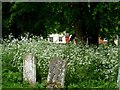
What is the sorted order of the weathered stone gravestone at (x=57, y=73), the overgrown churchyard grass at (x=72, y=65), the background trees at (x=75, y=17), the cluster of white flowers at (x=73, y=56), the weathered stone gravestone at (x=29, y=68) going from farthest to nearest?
the background trees at (x=75, y=17) → the cluster of white flowers at (x=73, y=56) → the weathered stone gravestone at (x=29, y=68) → the overgrown churchyard grass at (x=72, y=65) → the weathered stone gravestone at (x=57, y=73)

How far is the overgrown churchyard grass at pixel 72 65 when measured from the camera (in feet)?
37.5

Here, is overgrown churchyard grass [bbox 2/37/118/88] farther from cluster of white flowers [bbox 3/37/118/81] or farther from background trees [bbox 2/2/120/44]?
background trees [bbox 2/2/120/44]

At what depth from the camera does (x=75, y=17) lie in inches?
689

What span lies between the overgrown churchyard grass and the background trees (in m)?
2.37

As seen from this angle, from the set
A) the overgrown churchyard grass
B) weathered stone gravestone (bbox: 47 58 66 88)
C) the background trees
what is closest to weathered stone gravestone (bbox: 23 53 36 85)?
the overgrown churchyard grass

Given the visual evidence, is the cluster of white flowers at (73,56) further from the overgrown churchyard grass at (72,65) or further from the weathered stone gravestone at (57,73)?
the weathered stone gravestone at (57,73)

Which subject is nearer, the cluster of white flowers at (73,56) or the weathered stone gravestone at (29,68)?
the weathered stone gravestone at (29,68)

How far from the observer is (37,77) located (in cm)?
1240

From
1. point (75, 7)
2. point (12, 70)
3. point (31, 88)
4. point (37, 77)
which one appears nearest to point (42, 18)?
point (75, 7)

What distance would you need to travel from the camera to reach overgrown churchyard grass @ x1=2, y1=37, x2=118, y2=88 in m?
11.4

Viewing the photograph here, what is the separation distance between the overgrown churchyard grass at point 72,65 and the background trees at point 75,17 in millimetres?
2371

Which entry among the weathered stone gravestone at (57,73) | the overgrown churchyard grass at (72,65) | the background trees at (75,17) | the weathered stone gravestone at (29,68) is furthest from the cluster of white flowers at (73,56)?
the background trees at (75,17)

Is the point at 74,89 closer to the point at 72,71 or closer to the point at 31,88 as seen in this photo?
the point at 31,88

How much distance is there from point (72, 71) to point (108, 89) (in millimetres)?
2486
